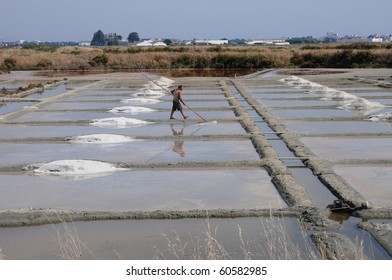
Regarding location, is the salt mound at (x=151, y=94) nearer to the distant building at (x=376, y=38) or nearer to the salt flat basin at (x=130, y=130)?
the salt flat basin at (x=130, y=130)

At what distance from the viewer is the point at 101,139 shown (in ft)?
26.8

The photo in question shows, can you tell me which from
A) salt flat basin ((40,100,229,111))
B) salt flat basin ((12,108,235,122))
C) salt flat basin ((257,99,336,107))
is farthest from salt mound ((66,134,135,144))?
salt flat basin ((257,99,336,107))

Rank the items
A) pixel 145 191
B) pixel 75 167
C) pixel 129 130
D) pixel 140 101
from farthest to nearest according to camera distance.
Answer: pixel 140 101 < pixel 129 130 < pixel 75 167 < pixel 145 191

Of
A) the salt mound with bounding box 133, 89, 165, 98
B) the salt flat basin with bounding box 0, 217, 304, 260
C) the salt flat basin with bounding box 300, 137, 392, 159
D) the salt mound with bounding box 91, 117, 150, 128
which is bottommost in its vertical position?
the salt flat basin with bounding box 0, 217, 304, 260

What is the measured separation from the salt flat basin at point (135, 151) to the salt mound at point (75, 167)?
46 cm

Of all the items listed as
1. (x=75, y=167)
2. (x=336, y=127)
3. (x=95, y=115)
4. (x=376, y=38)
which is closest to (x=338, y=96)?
(x=336, y=127)

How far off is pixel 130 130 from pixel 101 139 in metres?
1.21

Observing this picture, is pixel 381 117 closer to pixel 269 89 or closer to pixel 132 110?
pixel 132 110

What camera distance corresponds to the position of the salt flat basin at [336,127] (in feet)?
29.1

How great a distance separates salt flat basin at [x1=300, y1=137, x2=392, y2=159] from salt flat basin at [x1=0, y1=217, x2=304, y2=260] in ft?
9.23

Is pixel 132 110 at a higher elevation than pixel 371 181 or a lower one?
higher

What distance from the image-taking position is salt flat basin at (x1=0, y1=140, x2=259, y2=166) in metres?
7.13

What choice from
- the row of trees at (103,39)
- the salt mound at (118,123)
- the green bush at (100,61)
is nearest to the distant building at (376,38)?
the green bush at (100,61)

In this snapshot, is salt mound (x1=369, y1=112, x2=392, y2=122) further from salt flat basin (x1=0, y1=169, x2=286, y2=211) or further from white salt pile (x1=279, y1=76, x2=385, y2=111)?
salt flat basin (x1=0, y1=169, x2=286, y2=211)
